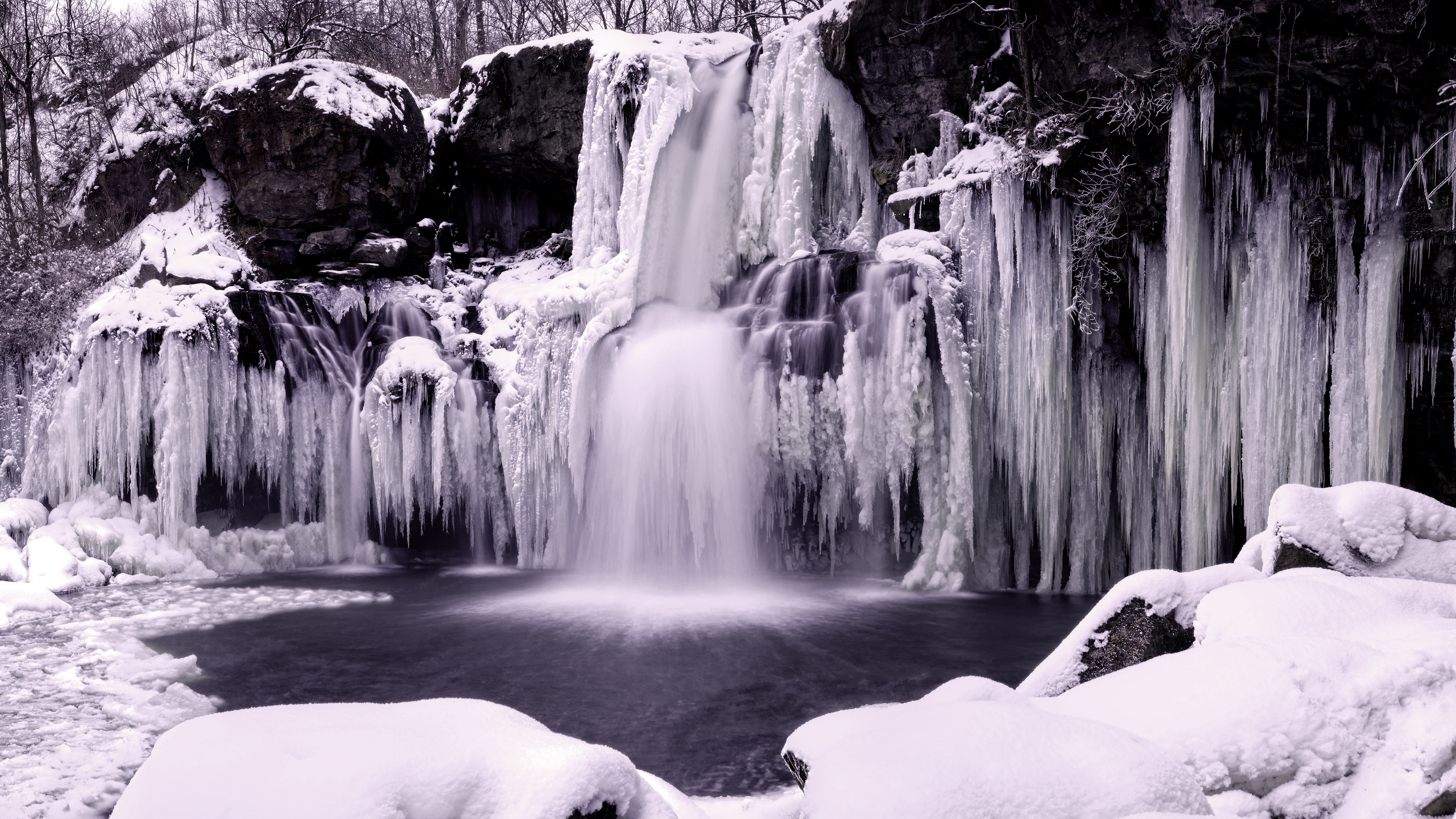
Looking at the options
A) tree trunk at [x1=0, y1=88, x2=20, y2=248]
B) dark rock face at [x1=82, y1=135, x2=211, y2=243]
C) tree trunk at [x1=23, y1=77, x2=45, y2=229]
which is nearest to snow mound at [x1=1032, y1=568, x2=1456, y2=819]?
dark rock face at [x1=82, y1=135, x2=211, y2=243]

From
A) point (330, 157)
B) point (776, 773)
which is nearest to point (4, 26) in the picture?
point (330, 157)

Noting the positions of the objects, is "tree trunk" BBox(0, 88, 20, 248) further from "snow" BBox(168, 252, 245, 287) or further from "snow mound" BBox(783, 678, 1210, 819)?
"snow mound" BBox(783, 678, 1210, 819)

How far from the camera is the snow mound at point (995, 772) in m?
2.49

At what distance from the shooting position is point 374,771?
2.19 m

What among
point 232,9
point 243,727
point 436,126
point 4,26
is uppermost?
point 232,9

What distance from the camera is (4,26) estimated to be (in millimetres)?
17703

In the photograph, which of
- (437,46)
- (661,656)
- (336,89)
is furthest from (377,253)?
(437,46)

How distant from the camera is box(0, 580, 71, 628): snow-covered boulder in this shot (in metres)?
8.41

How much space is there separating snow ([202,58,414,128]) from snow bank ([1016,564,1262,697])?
12.3 metres

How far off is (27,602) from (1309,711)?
1014 cm

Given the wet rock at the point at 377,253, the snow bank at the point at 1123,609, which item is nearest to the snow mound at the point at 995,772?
the snow bank at the point at 1123,609

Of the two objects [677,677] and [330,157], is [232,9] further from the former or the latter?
[677,677]

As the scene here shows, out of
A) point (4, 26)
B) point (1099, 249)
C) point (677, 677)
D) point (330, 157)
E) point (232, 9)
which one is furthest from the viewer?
point (232, 9)

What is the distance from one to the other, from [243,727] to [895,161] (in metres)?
10.2
